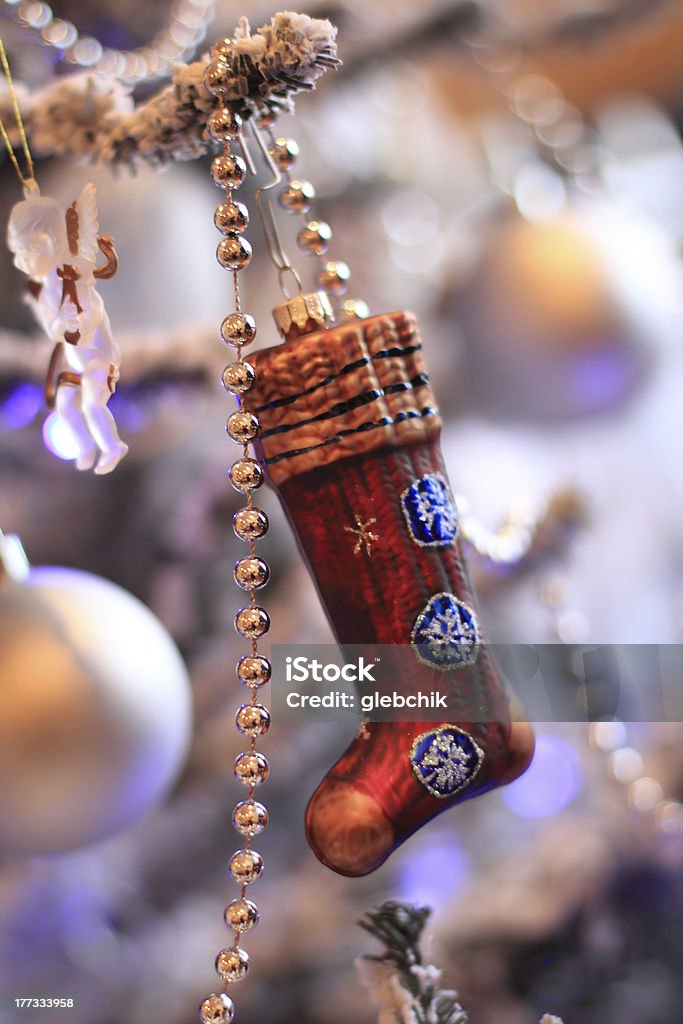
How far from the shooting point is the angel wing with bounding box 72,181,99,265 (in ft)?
1.23

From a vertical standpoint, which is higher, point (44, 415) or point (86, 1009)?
point (44, 415)

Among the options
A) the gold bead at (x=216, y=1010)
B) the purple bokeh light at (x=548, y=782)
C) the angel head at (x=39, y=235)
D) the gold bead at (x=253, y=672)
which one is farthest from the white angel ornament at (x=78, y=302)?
the purple bokeh light at (x=548, y=782)

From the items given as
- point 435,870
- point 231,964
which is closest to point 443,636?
point 231,964

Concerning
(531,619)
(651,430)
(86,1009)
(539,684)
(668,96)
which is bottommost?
(86,1009)

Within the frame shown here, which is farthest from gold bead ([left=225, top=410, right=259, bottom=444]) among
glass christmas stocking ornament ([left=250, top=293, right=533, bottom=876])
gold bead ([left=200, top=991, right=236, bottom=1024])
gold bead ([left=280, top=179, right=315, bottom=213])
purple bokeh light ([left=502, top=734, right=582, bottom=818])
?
purple bokeh light ([left=502, top=734, right=582, bottom=818])

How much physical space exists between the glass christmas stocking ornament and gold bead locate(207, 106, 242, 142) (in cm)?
6

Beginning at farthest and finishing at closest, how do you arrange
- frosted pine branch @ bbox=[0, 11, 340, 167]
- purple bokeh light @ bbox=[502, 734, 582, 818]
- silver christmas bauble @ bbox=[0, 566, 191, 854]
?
1. purple bokeh light @ bbox=[502, 734, 582, 818]
2. silver christmas bauble @ bbox=[0, 566, 191, 854]
3. frosted pine branch @ bbox=[0, 11, 340, 167]

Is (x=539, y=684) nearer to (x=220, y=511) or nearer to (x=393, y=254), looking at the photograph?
(x=220, y=511)

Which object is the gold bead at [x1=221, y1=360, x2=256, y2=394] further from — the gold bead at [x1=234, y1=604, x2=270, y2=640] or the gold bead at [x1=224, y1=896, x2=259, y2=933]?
the gold bead at [x1=224, y1=896, x2=259, y2=933]

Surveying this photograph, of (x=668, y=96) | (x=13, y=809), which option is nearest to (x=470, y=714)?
(x=13, y=809)

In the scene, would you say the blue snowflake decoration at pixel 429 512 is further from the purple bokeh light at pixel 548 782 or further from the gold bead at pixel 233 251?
the purple bokeh light at pixel 548 782

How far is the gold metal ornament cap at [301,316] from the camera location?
0.35 metres

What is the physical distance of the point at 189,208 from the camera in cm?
60

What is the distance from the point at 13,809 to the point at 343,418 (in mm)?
253
